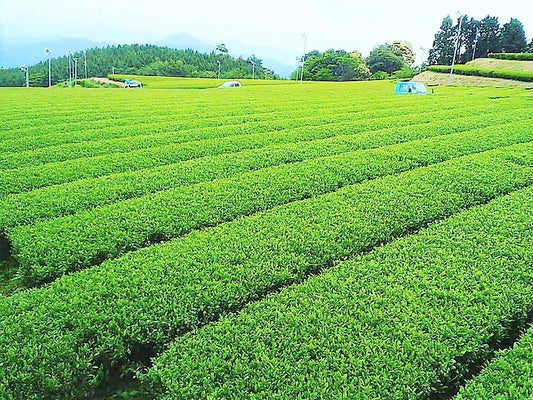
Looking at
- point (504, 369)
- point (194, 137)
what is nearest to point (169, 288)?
point (504, 369)

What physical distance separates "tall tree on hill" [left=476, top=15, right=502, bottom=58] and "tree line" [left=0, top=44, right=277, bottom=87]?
32.6m

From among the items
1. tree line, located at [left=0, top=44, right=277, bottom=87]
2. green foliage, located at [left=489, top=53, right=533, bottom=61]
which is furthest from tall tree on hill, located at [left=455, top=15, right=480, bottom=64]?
tree line, located at [left=0, top=44, right=277, bottom=87]

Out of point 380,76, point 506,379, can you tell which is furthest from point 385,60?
point 506,379

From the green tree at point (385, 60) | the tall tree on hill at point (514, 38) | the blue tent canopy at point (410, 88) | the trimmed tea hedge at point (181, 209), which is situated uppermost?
the tall tree on hill at point (514, 38)

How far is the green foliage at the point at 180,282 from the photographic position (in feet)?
14.3

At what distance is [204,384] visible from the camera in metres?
4.00

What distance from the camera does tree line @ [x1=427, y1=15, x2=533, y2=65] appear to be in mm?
60062

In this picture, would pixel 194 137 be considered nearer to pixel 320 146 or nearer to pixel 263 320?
pixel 320 146

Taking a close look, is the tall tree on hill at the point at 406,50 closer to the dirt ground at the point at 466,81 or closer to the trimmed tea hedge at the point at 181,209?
the dirt ground at the point at 466,81

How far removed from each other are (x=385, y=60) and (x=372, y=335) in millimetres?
71859

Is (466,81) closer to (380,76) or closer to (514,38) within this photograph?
(380,76)

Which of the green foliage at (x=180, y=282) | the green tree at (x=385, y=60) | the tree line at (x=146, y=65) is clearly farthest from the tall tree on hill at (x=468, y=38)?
the green foliage at (x=180, y=282)

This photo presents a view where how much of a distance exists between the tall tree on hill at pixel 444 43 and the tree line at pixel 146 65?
26.8 m

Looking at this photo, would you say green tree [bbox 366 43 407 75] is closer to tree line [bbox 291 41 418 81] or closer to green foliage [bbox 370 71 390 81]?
tree line [bbox 291 41 418 81]
